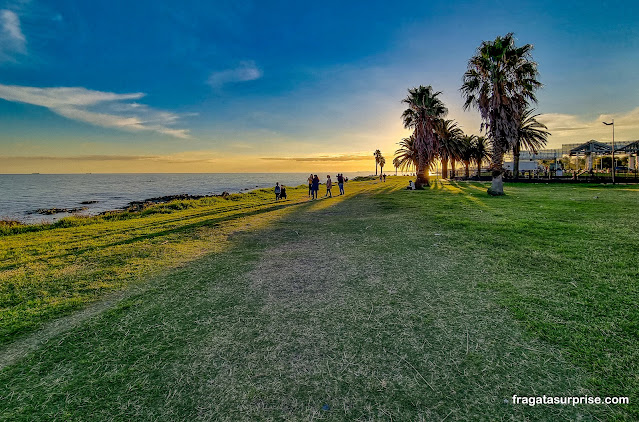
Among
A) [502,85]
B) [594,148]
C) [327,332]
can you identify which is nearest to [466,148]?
[594,148]

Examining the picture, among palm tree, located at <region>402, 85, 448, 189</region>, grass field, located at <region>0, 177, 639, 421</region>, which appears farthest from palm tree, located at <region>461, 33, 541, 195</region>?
grass field, located at <region>0, 177, 639, 421</region>

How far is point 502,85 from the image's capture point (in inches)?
966

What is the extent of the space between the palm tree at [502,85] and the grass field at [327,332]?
719 inches

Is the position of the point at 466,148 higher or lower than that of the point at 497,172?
higher

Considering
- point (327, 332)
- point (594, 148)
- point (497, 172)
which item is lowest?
point (327, 332)

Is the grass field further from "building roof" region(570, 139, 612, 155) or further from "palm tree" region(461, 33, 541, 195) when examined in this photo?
"building roof" region(570, 139, 612, 155)

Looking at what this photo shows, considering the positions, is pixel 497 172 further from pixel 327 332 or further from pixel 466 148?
pixel 466 148

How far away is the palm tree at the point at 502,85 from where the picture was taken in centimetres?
2414

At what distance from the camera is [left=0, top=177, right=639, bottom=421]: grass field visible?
3277mm

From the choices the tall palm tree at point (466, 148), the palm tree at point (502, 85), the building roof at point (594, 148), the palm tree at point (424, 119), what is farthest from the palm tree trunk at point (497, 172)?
the building roof at point (594, 148)

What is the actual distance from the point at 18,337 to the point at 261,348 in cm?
435

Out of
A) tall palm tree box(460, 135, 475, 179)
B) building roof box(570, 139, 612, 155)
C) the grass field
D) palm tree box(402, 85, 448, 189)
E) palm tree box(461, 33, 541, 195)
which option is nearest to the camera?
the grass field

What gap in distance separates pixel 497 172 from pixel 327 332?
27.0 m

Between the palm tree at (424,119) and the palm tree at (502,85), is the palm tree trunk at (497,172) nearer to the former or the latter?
the palm tree at (502,85)
